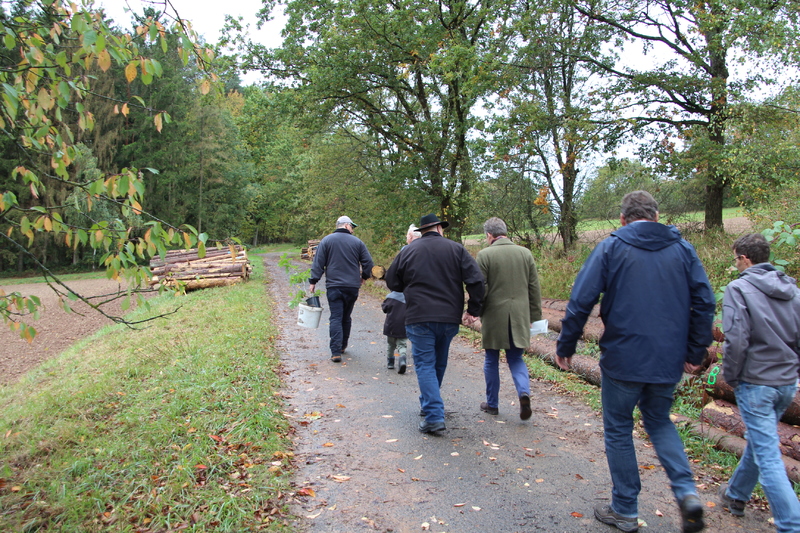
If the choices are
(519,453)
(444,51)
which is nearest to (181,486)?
(519,453)

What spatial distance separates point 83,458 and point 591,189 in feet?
50.3

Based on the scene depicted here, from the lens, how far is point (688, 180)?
44.5 ft

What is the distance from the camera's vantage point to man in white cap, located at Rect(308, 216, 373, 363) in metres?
7.88

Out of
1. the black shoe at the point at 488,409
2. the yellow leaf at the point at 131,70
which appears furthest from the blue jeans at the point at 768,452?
the yellow leaf at the point at 131,70

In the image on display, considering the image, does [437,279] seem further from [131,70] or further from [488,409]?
[131,70]

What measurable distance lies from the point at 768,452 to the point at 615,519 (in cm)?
106

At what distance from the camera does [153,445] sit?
15.0 feet

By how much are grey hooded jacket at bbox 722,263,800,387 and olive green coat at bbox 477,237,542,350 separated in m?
2.11

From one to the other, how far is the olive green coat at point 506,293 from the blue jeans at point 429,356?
0.43m

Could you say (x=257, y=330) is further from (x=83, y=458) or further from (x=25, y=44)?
(x=25, y=44)

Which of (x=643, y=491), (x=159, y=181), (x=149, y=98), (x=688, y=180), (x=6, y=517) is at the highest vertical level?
(x=149, y=98)

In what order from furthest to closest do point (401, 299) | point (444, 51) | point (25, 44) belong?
point (444, 51) < point (401, 299) < point (25, 44)

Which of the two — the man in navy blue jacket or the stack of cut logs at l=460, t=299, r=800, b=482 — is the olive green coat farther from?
the man in navy blue jacket

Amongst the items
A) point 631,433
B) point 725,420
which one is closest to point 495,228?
point 631,433
